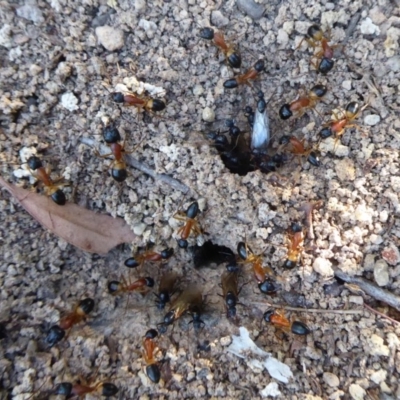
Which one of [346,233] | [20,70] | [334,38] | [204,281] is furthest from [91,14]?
[346,233]

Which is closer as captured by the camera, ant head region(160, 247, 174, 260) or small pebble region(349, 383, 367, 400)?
small pebble region(349, 383, 367, 400)

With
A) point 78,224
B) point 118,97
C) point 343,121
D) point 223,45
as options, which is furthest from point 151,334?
point 223,45

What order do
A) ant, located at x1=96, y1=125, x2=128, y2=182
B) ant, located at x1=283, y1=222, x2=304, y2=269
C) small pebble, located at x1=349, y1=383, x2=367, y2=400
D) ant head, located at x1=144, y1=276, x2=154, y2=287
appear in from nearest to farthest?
1. small pebble, located at x1=349, y1=383, x2=367, y2=400
2. ant, located at x1=283, y1=222, x2=304, y2=269
3. ant, located at x1=96, y1=125, x2=128, y2=182
4. ant head, located at x1=144, y1=276, x2=154, y2=287

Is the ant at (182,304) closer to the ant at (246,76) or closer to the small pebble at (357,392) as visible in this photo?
the small pebble at (357,392)

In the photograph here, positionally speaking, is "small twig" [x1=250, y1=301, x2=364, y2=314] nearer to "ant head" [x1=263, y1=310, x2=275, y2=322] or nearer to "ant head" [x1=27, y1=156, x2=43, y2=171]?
"ant head" [x1=263, y1=310, x2=275, y2=322]

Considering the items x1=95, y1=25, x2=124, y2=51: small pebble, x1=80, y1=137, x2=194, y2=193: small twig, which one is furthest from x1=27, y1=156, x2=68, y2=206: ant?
x1=95, y1=25, x2=124, y2=51: small pebble

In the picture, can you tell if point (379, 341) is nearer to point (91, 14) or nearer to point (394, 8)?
point (394, 8)
